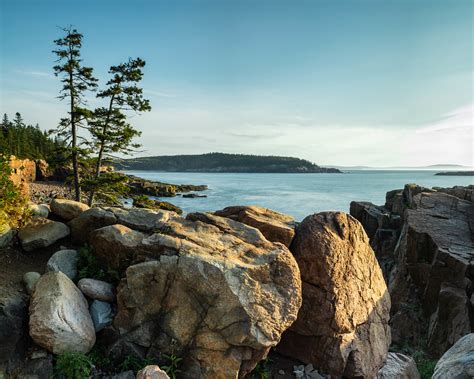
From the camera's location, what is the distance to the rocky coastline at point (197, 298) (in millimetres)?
7363

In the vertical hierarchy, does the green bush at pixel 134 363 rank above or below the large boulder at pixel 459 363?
below

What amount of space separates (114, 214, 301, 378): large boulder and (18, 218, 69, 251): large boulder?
12.9 feet

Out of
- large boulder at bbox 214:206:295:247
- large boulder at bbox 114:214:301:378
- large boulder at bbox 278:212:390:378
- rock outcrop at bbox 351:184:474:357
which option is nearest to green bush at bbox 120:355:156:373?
large boulder at bbox 114:214:301:378

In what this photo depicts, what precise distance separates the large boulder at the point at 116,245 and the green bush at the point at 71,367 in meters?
2.52

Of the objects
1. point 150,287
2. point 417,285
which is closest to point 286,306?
point 150,287

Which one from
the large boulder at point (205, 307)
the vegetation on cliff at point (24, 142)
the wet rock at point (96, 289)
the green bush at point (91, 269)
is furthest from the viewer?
the vegetation on cliff at point (24, 142)

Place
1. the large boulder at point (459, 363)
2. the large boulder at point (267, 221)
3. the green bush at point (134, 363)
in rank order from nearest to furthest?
the large boulder at point (459, 363) → the green bush at point (134, 363) → the large boulder at point (267, 221)

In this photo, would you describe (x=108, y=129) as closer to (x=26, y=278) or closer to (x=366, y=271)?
(x=26, y=278)

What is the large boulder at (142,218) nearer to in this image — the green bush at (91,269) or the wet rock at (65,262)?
the green bush at (91,269)

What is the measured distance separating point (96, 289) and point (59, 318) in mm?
1302

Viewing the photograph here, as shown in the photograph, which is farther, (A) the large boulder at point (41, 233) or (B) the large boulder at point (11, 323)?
(A) the large boulder at point (41, 233)

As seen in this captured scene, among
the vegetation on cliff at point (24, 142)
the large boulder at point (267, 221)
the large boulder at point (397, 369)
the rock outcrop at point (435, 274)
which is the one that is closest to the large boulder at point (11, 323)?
the large boulder at point (267, 221)

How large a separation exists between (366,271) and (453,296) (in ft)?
22.0

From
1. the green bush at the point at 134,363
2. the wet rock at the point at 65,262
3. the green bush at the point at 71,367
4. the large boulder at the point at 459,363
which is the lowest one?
the green bush at the point at 134,363
